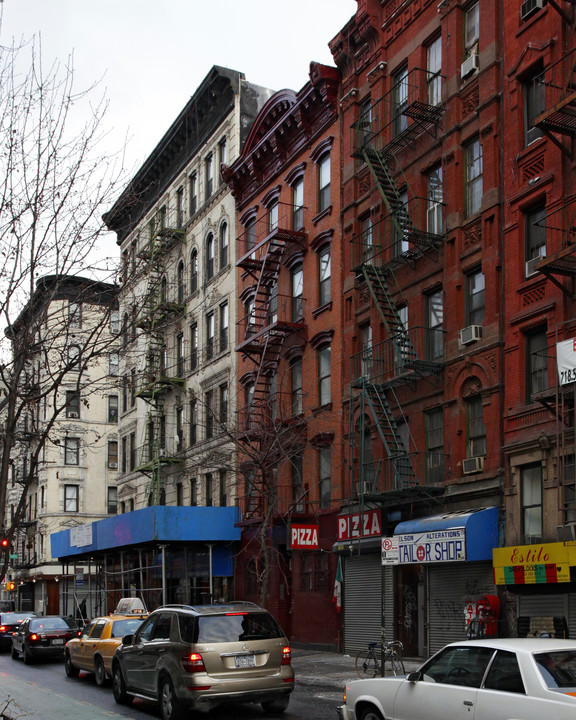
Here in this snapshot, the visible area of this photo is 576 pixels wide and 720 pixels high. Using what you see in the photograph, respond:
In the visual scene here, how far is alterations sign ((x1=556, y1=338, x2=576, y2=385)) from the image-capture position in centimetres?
1789

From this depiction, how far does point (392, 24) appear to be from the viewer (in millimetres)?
27578

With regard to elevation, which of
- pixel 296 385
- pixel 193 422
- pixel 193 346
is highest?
pixel 193 346

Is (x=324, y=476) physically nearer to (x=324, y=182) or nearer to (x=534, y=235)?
(x=324, y=182)

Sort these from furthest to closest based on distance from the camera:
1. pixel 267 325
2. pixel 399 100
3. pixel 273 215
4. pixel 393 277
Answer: pixel 273 215 < pixel 267 325 < pixel 399 100 < pixel 393 277

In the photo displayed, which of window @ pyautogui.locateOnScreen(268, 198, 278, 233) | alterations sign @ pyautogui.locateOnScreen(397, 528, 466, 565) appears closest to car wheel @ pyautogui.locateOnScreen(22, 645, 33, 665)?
alterations sign @ pyautogui.locateOnScreen(397, 528, 466, 565)

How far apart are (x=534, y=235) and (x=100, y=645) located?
43.4ft

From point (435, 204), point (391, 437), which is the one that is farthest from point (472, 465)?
point (435, 204)

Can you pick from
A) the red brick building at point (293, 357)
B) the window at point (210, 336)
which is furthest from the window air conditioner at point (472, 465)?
the window at point (210, 336)

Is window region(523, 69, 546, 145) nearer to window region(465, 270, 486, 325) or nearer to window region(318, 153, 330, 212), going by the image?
window region(465, 270, 486, 325)

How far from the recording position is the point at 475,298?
74.3ft

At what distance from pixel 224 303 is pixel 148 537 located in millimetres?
10497

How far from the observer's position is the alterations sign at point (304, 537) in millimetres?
26719

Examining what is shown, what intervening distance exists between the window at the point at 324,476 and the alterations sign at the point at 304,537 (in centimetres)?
164

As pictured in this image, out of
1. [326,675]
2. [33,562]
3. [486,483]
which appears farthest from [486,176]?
[33,562]
